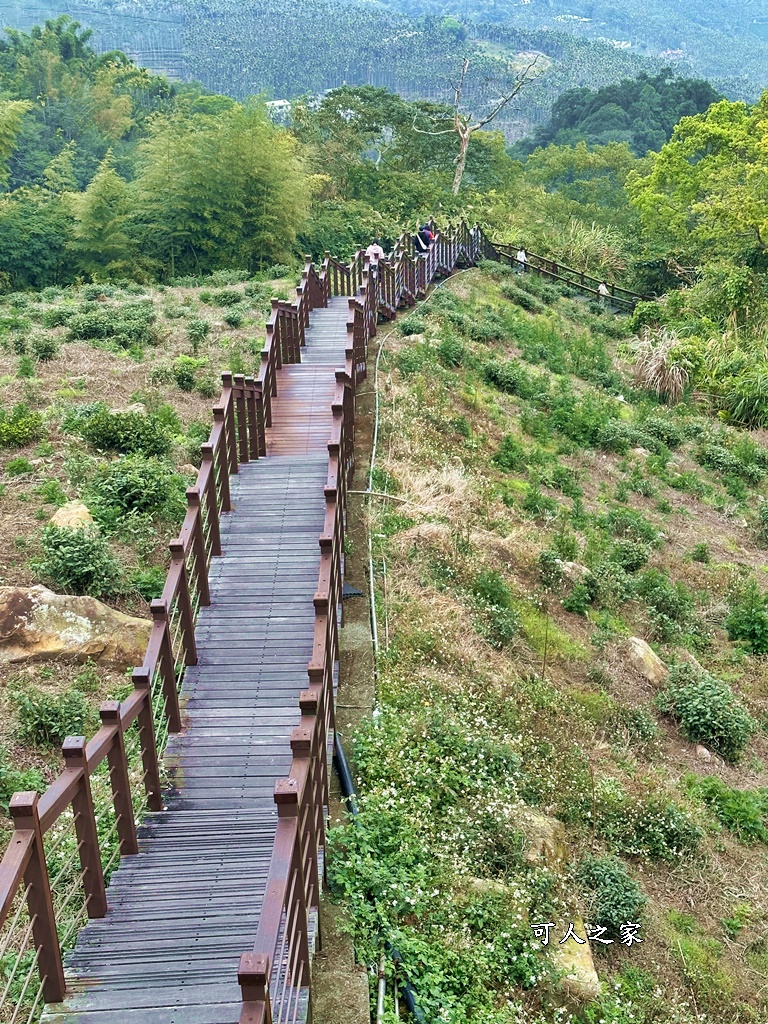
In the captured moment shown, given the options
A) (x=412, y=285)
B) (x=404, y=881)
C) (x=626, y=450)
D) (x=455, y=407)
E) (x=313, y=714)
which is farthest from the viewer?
(x=412, y=285)

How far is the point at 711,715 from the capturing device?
9.26 metres

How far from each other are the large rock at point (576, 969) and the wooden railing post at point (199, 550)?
144 inches

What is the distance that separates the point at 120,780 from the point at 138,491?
5.14 meters

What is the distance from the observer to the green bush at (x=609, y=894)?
662 centimetres

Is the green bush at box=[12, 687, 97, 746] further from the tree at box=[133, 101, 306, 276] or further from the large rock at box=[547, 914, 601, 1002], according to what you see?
the tree at box=[133, 101, 306, 276]

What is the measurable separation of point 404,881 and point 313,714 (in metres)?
1.46

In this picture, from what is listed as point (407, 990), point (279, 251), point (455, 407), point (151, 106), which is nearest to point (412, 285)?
point (455, 407)

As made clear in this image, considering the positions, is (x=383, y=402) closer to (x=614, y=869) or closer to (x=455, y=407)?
(x=455, y=407)

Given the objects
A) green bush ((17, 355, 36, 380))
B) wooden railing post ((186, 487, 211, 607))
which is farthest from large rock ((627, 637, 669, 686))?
green bush ((17, 355, 36, 380))

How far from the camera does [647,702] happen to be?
955 centimetres

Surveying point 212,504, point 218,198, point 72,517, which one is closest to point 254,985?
point 212,504

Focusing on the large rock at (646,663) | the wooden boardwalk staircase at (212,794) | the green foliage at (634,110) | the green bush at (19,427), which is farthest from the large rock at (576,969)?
the green foliage at (634,110)

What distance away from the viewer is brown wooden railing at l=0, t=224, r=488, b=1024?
153 inches

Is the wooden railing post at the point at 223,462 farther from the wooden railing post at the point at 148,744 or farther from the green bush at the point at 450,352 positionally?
the green bush at the point at 450,352
